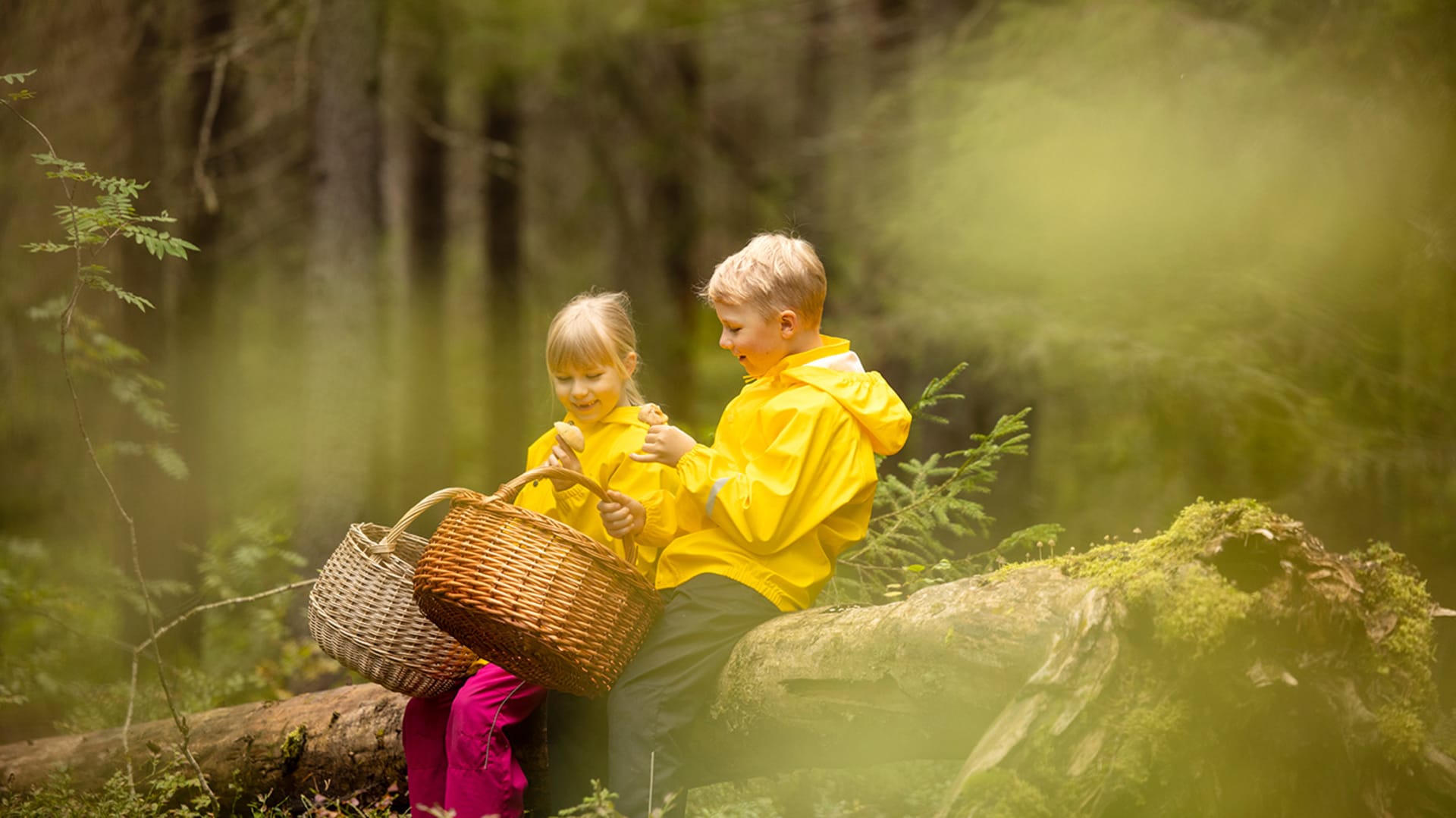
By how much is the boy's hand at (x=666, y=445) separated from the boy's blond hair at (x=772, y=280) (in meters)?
0.51

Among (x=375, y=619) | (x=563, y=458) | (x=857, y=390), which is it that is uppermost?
(x=857, y=390)

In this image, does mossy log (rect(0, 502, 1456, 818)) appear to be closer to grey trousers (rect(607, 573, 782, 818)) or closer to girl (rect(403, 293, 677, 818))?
grey trousers (rect(607, 573, 782, 818))

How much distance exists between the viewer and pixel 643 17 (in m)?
9.88

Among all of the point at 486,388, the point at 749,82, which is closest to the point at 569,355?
the point at 749,82

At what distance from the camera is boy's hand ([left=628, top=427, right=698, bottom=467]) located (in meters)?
3.24

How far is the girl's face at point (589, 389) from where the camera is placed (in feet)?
11.8

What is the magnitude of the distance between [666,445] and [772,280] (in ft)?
2.16

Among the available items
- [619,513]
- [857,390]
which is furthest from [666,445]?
[857,390]

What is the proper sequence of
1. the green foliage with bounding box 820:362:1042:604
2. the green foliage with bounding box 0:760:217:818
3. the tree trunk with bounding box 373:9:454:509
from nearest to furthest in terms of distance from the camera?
the green foliage with bounding box 0:760:217:818
the green foliage with bounding box 820:362:1042:604
the tree trunk with bounding box 373:9:454:509

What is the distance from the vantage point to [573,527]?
3.54 meters

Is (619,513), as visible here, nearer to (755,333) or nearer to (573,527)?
(573,527)

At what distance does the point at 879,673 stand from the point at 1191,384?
4.44 metres

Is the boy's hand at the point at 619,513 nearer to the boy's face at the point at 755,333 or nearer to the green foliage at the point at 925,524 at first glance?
the boy's face at the point at 755,333

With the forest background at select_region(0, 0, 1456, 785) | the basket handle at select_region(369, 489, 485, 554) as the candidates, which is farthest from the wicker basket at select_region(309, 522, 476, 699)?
the forest background at select_region(0, 0, 1456, 785)
